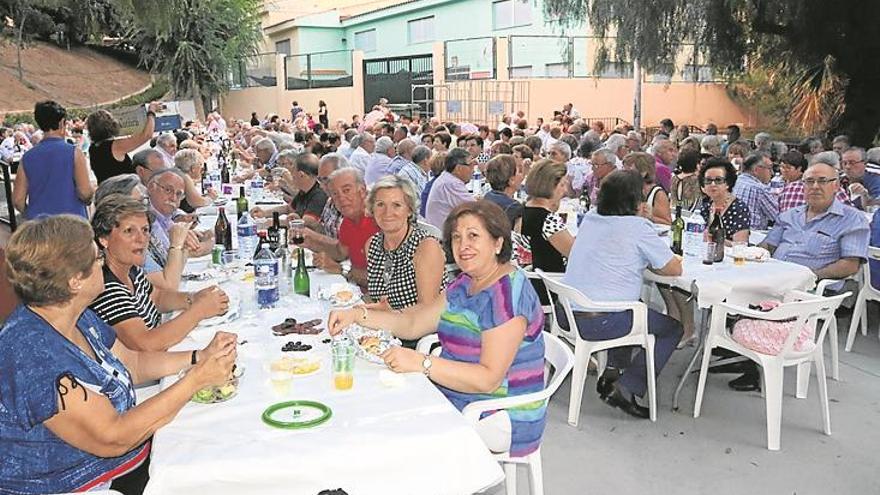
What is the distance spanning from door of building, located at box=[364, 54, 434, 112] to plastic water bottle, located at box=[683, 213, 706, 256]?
16.9 m

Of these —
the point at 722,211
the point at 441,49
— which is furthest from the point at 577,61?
the point at 722,211

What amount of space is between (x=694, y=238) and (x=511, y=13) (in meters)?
19.8

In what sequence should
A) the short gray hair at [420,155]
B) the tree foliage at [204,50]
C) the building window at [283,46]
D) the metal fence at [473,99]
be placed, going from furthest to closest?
the building window at [283,46]
the tree foliage at [204,50]
the metal fence at [473,99]
the short gray hair at [420,155]

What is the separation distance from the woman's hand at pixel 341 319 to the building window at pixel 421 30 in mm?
24718

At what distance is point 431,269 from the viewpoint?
3.11 m

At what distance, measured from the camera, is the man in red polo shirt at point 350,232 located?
13.4ft

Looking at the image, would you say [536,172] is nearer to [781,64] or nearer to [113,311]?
[113,311]

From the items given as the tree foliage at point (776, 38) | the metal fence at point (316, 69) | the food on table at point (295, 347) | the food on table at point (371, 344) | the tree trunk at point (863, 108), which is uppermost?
the metal fence at point (316, 69)

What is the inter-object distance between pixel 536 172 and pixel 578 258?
676mm

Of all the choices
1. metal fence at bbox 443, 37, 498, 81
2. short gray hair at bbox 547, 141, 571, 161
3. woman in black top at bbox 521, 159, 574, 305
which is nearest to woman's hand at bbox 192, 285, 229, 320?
woman in black top at bbox 521, 159, 574, 305

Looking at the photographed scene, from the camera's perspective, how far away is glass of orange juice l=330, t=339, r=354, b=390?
7.27 feet

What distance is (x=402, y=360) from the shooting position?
2316 millimetres

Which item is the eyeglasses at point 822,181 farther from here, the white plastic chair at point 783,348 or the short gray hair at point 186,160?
the short gray hair at point 186,160

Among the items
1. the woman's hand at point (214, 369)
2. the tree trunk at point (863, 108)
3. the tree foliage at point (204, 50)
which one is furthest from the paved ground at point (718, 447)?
the tree foliage at point (204, 50)
